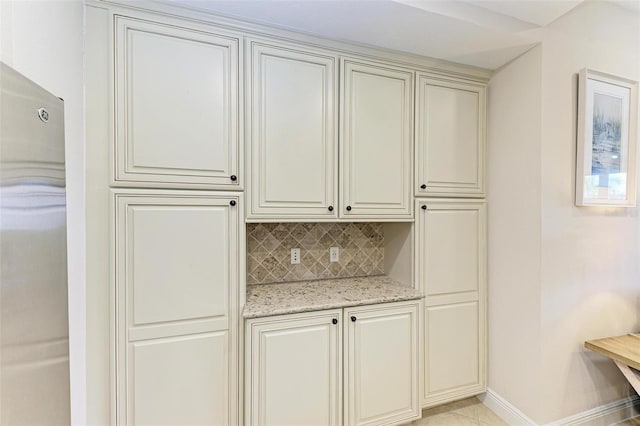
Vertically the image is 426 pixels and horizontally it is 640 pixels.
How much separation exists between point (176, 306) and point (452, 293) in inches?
67.6

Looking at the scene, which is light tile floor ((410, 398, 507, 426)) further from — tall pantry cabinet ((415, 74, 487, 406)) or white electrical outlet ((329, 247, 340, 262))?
white electrical outlet ((329, 247, 340, 262))

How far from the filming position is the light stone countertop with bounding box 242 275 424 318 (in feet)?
5.49

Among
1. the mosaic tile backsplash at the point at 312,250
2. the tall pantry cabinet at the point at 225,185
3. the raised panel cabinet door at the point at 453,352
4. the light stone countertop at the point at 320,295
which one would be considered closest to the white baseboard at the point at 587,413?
the raised panel cabinet door at the point at 453,352

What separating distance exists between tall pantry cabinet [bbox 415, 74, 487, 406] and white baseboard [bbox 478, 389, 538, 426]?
11 centimetres

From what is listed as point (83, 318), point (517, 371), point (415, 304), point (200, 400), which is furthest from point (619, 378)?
point (83, 318)

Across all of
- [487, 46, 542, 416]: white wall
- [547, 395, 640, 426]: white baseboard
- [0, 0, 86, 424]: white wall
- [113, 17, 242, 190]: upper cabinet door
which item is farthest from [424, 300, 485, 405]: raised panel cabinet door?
[0, 0, 86, 424]: white wall

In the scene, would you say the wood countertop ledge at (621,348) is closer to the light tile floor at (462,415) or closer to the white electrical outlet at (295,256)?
the light tile floor at (462,415)

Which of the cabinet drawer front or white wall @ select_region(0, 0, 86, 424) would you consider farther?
the cabinet drawer front

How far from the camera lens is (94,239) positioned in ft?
4.65

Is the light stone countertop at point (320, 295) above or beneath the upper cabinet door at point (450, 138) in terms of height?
beneath

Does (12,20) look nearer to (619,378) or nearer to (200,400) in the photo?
(200,400)

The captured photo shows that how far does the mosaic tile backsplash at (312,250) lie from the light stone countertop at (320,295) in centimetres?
7

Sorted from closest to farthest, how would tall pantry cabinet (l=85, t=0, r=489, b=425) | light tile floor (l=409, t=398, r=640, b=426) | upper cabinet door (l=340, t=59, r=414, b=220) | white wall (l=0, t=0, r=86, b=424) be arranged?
white wall (l=0, t=0, r=86, b=424)
tall pantry cabinet (l=85, t=0, r=489, b=425)
upper cabinet door (l=340, t=59, r=414, b=220)
light tile floor (l=409, t=398, r=640, b=426)

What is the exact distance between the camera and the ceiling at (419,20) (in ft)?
4.99
